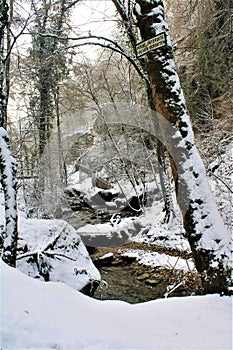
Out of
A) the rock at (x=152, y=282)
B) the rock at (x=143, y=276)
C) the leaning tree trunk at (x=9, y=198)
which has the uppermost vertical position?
the leaning tree trunk at (x=9, y=198)

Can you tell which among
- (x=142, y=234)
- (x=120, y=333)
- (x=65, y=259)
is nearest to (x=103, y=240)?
(x=142, y=234)

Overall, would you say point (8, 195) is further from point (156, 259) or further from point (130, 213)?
point (130, 213)

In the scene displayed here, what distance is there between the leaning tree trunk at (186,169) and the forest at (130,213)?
11mm

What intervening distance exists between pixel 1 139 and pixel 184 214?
2089mm

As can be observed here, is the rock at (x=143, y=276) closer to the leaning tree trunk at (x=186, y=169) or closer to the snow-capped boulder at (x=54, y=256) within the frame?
the snow-capped boulder at (x=54, y=256)

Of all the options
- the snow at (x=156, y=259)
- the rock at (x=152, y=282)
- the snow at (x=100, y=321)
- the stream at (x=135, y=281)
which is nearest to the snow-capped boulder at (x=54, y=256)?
the stream at (x=135, y=281)

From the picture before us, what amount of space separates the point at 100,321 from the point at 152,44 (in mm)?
2633

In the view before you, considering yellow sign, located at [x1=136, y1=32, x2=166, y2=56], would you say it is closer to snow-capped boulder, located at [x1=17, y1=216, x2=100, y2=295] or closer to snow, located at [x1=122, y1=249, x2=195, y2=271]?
snow-capped boulder, located at [x1=17, y1=216, x2=100, y2=295]

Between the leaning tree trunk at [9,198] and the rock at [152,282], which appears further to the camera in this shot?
the rock at [152,282]

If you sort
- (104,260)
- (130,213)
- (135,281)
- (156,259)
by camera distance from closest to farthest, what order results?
(135,281), (156,259), (104,260), (130,213)

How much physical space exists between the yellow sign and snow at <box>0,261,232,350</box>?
2528 mm

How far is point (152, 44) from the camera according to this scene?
2.68 meters

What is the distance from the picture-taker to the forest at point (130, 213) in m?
1.73

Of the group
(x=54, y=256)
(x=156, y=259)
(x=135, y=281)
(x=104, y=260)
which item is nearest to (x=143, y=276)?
(x=135, y=281)
